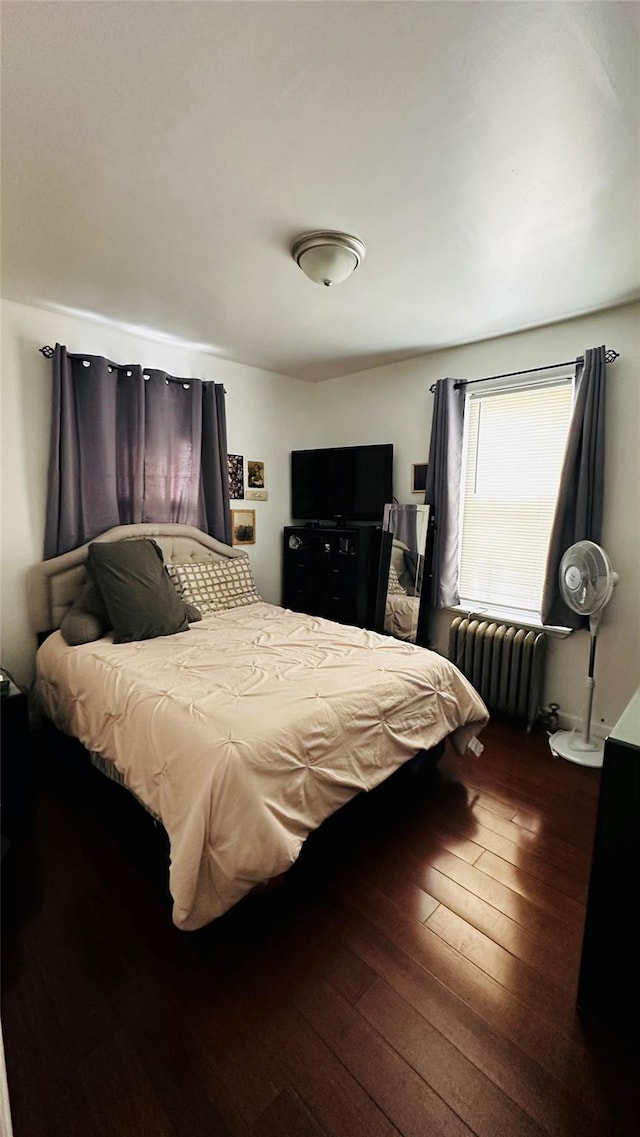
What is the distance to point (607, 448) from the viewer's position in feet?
9.00

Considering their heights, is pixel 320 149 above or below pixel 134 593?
above

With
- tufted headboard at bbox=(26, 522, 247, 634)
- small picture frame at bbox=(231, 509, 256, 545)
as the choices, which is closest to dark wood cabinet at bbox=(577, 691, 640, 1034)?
tufted headboard at bbox=(26, 522, 247, 634)

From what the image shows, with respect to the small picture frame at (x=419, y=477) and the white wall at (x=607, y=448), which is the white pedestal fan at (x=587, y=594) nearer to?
the white wall at (x=607, y=448)

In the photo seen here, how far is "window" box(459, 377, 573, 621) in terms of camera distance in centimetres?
304

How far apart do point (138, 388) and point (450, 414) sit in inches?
85.7

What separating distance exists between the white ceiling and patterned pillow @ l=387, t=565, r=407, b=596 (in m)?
1.85

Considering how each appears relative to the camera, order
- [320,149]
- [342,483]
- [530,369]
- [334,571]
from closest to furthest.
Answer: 1. [320,149]
2. [530,369]
3. [334,571]
4. [342,483]

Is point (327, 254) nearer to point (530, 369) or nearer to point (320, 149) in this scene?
point (320, 149)

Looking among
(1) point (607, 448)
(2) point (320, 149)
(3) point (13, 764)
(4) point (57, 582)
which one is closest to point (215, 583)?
(4) point (57, 582)

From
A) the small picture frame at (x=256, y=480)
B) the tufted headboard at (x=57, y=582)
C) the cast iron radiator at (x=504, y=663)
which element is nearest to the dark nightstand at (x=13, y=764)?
the tufted headboard at (x=57, y=582)

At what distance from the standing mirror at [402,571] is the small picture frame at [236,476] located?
1.24 m

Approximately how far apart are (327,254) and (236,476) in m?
2.15

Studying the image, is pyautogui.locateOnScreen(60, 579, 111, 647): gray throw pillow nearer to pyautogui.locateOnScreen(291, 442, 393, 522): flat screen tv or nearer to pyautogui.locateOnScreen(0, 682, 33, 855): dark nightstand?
pyautogui.locateOnScreen(0, 682, 33, 855): dark nightstand

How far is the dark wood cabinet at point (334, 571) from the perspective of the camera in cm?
372
